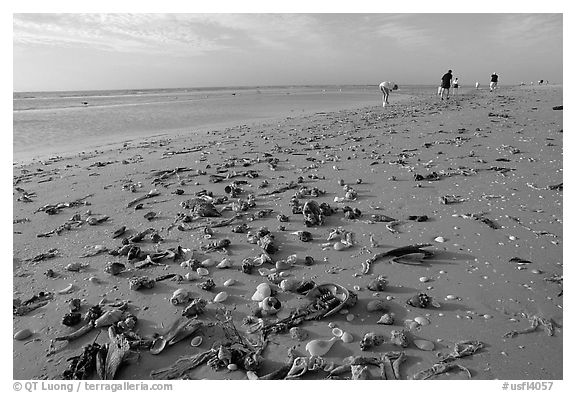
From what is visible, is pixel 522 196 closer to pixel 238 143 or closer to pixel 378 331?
pixel 378 331

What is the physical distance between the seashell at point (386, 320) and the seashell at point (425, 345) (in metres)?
0.30

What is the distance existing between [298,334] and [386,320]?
0.91 m

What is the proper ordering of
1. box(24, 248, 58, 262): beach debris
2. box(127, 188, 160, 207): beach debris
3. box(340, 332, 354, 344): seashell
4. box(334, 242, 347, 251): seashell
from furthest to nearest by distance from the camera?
1. box(127, 188, 160, 207): beach debris
2. box(24, 248, 58, 262): beach debris
3. box(334, 242, 347, 251): seashell
4. box(340, 332, 354, 344): seashell

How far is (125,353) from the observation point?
10.3 feet

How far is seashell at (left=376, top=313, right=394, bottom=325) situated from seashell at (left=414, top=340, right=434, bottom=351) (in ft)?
1.00

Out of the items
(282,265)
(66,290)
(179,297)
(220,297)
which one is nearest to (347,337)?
(282,265)

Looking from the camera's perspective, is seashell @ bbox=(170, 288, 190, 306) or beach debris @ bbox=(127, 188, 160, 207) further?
A: beach debris @ bbox=(127, 188, 160, 207)

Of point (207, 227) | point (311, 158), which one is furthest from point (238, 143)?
point (207, 227)

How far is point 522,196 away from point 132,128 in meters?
19.5

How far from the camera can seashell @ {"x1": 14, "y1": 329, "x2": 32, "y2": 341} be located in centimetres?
352

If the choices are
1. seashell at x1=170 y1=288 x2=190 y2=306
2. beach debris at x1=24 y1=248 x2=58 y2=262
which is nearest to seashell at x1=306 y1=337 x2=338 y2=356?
seashell at x1=170 y1=288 x2=190 y2=306

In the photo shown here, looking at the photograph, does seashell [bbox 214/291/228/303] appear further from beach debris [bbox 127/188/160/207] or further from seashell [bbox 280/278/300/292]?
beach debris [bbox 127/188/160/207]

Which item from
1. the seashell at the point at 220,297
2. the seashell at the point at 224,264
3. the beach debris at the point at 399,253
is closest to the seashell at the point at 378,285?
the beach debris at the point at 399,253

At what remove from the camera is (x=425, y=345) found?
10.1 feet
